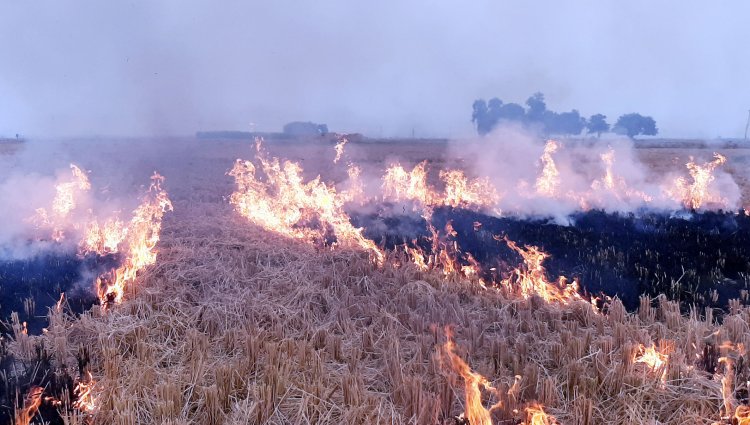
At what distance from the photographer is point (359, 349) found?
4422 mm

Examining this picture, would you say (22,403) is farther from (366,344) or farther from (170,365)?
(366,344)

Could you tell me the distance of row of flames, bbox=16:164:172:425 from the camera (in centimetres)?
347

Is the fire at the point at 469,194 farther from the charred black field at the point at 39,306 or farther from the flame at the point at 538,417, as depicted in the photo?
the flame at the point at 538,417

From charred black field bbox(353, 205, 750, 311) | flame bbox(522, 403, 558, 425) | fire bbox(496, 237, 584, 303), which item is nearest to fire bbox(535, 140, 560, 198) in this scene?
charred black field bbox(353, 205, 750, 311)

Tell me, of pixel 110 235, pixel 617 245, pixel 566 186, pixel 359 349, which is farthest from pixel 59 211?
pixel 566 186

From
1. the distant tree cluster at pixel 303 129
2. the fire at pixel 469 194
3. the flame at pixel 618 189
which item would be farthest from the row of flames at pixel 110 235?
the distant tree cluster at pixel 303 129

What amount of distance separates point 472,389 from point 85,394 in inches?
108

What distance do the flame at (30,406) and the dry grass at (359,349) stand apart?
41cm

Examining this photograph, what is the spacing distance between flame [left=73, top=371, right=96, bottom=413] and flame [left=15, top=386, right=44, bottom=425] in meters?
0.22

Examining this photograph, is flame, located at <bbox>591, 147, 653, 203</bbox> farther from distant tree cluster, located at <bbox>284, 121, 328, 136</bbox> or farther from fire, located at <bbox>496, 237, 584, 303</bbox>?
distant tree cluster, located at <bbox>284, 121, 328, 136</bbox>

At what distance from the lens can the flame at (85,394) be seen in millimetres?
3400

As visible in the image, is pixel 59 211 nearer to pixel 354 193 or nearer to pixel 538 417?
pixel 354 193

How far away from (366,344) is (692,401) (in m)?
2.54

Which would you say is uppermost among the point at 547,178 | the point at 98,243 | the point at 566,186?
the point at 547,178
